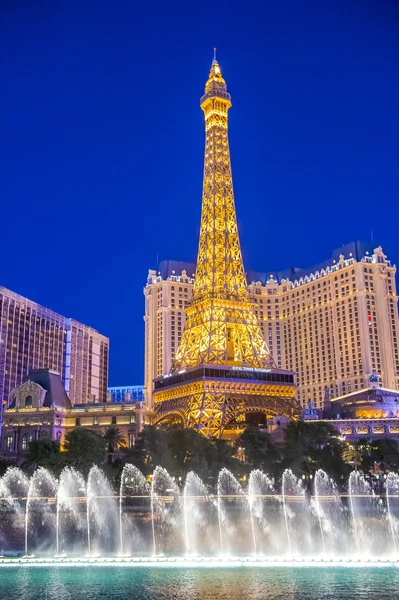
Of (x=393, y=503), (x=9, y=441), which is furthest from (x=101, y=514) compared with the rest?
(x=9, y=441)

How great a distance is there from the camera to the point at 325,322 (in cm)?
17975

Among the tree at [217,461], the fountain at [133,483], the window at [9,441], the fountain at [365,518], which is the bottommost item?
the fountain at [365,518]

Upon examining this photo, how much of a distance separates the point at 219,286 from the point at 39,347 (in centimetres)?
7520

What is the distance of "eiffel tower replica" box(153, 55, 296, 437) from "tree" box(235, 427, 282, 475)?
39.9ft

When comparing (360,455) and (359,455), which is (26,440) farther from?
(360,455)

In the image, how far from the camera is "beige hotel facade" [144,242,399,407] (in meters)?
167

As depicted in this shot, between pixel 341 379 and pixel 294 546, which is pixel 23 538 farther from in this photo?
pixel 341 379

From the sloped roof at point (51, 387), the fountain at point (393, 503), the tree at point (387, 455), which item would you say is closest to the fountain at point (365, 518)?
the fountain at point (393, 503)

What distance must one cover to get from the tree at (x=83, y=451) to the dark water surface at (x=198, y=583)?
34.4 metres

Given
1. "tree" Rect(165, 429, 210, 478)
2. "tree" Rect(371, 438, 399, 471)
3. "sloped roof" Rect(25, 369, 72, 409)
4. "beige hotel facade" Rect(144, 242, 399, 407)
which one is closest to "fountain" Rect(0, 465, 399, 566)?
"tree" Rect(165, 429, 210, 478)

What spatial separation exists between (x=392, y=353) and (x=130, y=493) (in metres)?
102

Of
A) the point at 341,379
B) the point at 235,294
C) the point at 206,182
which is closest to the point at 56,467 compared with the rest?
the point at 235,294

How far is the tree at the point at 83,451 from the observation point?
261ft

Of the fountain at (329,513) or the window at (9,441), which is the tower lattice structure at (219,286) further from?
the fountain at (329,513)
